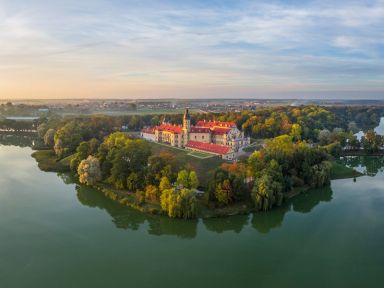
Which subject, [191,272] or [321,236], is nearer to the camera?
[191,272]

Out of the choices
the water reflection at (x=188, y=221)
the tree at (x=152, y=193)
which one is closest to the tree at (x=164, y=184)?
the tree at (x=152, y=193)

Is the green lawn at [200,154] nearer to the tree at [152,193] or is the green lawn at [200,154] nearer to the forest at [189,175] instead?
the forest at [189,175]

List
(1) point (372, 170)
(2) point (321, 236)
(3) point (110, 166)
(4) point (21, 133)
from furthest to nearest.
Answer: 1. (4) point (21, 133)
2. (1) point (372, 170)
3. (3) point (110, 166)
4. (2) point (321, 236)

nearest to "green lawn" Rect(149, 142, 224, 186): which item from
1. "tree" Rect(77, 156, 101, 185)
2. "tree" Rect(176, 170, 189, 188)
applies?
"tree" Rect(176, 170, 189, 188)

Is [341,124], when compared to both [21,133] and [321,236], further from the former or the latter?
[21,133]

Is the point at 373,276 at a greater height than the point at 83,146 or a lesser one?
lesser

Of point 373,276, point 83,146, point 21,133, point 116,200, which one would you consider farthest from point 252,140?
point 21,133
